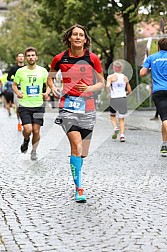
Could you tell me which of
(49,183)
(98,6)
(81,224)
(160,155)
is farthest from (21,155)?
(98,6)

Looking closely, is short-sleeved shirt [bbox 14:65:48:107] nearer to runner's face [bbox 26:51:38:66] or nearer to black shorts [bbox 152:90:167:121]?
runner's face [bbox 26:51:38:66]

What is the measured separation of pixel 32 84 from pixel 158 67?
2130mm

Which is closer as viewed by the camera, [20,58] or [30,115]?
[30,115]

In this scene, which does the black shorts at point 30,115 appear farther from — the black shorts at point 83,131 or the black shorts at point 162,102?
the black shorts at point 83,131

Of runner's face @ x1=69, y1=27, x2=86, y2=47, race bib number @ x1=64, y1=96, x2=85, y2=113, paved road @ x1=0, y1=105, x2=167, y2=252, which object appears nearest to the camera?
paved road @ x1=0, y1=105, x2=167, y2=252

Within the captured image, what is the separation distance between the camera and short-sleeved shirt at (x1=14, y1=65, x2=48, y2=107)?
10875 mm

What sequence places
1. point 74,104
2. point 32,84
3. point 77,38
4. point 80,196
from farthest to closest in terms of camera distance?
point 32,84 → point 74,104 → point 77,38 → point 80,196

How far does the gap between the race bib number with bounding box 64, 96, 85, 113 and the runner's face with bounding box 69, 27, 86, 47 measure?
22.7 inches

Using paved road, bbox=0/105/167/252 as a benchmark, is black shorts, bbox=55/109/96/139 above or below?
above

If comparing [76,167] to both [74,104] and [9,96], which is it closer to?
[74,104]

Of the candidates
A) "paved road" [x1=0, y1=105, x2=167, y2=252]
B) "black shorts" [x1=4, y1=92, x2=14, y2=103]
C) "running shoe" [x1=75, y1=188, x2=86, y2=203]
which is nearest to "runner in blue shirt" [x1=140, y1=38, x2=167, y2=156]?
"paved road" [x1=0, y1=105, x2=167, y2=252]

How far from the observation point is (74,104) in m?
7.02

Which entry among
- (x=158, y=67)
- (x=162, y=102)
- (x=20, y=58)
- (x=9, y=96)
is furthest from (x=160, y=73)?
(x=9, y=96)

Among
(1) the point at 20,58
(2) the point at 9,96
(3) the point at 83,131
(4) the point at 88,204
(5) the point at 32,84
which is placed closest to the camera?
(4) the point at 88,204
